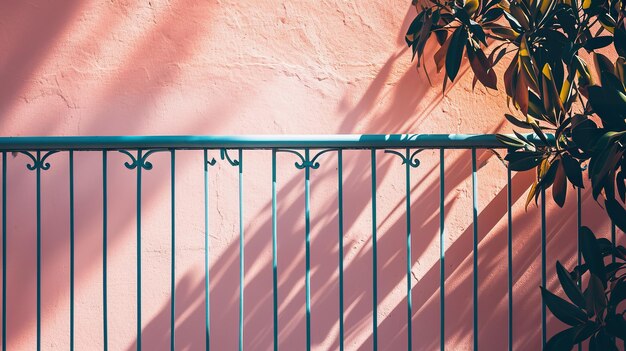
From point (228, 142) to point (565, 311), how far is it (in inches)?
45.9

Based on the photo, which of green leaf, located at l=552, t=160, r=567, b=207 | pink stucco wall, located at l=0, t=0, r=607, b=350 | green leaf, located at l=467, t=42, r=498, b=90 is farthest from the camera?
pink stucco wall, located at l=0, t=0, r=607, b=350

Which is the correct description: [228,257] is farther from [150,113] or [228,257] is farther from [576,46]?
[576,46]

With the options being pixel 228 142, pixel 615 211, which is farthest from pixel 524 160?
pixel 228 142

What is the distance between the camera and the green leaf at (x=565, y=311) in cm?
190

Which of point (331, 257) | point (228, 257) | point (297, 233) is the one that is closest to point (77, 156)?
point (228, 257)

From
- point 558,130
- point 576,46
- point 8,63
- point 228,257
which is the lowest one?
point 228,257

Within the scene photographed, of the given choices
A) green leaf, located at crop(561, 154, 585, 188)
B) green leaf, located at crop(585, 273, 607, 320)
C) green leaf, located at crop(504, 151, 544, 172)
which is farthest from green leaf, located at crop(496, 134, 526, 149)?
green leaf, located at crop(585, 273, 607, 320)

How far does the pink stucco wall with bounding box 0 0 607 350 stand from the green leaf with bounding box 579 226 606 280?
1.10 m

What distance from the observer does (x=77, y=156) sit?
295 centimetres

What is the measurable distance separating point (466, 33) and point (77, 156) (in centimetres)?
188

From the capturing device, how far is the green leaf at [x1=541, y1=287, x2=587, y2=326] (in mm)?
1896

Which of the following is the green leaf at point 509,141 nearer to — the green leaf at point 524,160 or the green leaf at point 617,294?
the green leaf at point 524,160

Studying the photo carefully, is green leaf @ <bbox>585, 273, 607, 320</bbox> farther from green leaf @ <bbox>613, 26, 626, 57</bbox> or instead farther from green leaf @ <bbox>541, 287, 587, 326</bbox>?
green leaf @ <bbox>613, 26, 626, 57</bbox>

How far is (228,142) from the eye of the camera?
203 cm
